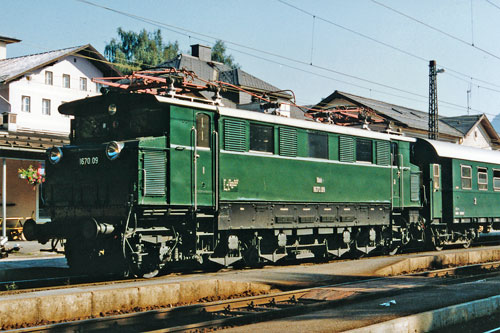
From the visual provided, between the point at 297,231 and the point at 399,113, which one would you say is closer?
the point at 297,231

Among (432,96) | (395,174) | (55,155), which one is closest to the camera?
(55,155)

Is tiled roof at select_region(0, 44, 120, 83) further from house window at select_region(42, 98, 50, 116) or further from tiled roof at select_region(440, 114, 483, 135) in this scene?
tiled roof at select_region(440, 114, 483, 135)

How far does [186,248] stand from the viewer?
14.3 meters

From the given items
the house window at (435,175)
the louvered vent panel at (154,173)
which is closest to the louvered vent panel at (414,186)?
the house window at (435,175)

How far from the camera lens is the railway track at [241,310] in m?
9.22

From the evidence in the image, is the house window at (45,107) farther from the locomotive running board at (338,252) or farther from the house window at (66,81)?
the locomotive running board at (338,252)

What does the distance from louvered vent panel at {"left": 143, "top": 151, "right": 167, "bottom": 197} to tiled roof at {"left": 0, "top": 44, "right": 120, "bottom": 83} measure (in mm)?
32381

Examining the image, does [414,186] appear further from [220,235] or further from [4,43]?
[4,43]

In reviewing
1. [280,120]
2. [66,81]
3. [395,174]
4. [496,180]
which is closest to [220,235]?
[280,120]

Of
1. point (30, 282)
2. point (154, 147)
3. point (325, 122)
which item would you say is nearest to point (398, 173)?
point (325, 122)

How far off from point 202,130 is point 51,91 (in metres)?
35.0

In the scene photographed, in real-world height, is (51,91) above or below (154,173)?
above

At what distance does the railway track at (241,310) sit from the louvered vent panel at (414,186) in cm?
769

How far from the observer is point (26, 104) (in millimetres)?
44656
